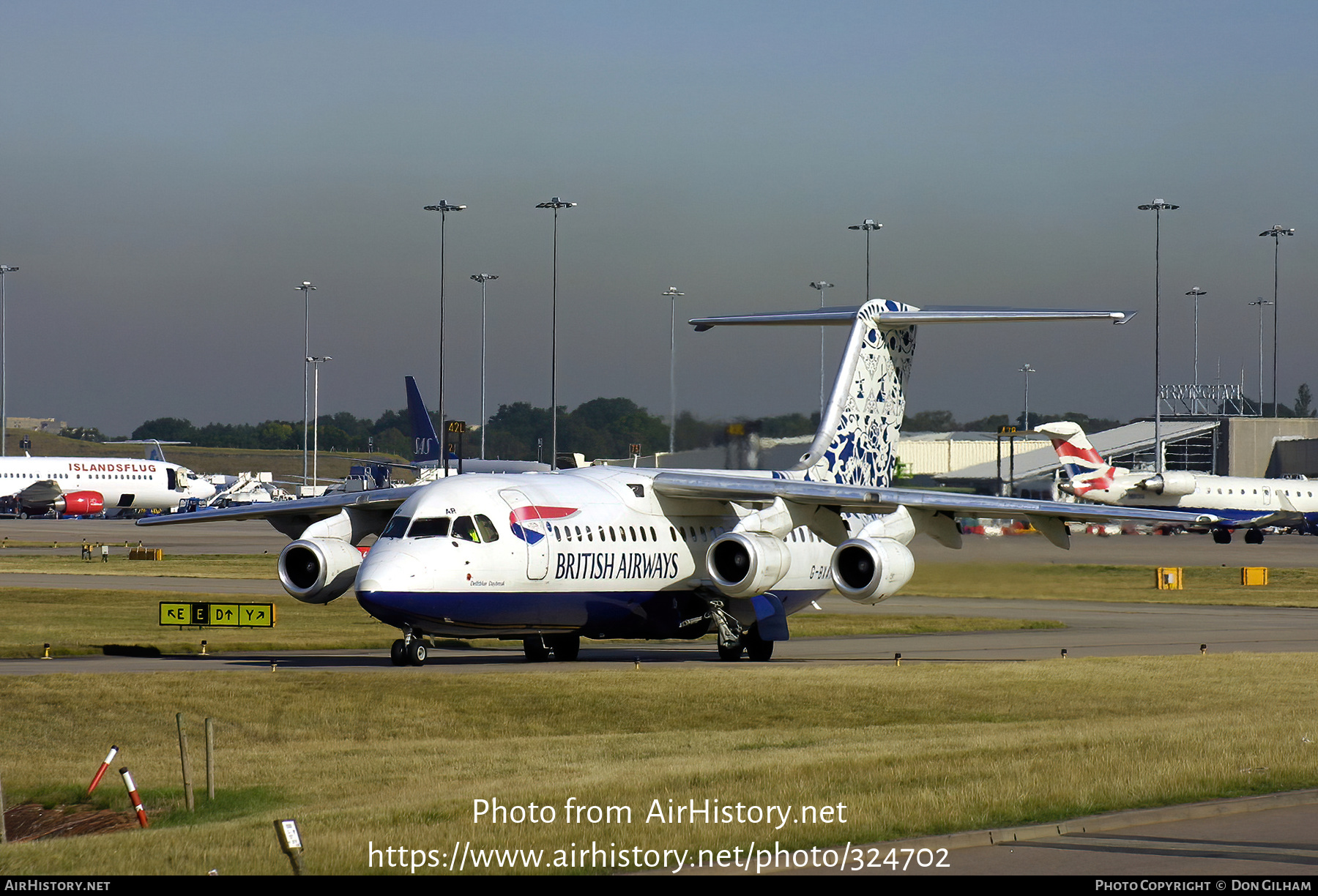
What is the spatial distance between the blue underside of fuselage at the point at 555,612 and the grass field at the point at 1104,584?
11.6ft

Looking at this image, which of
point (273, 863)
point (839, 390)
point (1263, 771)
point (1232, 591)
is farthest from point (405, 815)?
point (1232, 591)

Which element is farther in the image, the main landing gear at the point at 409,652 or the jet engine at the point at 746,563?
the jet engine at the point at 746,563

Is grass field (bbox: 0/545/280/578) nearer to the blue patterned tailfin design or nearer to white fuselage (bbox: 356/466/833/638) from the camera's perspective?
the blue patterned tailfin design

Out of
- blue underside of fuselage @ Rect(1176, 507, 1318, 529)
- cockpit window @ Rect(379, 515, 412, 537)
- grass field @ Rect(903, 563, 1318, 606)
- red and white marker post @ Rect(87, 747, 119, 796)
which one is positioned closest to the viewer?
red and white marker post @ Rect(87, 747, 119, 796)

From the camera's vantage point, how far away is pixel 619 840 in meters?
11.9

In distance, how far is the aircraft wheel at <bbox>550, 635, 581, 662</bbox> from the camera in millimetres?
30109

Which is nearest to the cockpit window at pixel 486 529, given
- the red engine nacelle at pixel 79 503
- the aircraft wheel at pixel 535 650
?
the aircraft wheel at pixel 535 650

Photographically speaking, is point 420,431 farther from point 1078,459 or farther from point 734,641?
point 734,641

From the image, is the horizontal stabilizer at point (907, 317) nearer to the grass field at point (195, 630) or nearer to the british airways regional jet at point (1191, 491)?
the grass field at point (195, 630)

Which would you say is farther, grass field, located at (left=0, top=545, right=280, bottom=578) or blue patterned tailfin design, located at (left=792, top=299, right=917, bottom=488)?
grass field, located at (left=0, top=545, right=280, bottom=578)

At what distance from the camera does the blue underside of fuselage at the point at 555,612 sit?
25.3 m

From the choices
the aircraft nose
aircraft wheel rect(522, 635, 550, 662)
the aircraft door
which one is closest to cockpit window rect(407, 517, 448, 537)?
the aircraft nose

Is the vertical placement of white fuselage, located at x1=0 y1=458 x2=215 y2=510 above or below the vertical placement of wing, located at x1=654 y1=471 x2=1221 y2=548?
below

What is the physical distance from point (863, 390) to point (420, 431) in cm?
6970
